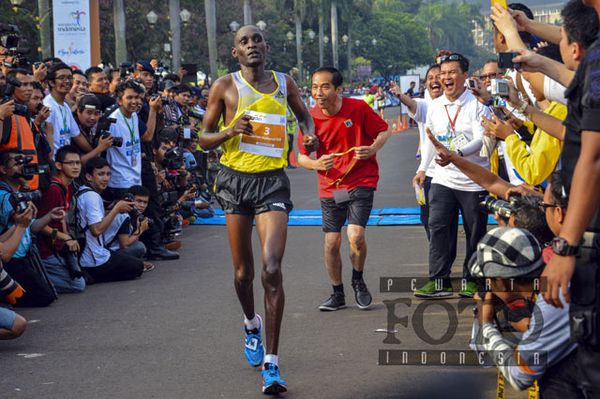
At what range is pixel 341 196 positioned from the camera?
915 centimetres

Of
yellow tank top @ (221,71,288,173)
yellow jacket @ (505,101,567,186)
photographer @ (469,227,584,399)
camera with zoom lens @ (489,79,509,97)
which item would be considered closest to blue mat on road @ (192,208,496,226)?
yellow tank top @ (221,71,288,173)

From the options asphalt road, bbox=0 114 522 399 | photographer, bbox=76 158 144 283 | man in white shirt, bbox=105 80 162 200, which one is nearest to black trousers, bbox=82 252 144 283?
photographer, bbox=76 158 144 283

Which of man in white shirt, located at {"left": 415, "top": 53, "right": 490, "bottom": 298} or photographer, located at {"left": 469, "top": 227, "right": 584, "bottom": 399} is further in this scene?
man in white shirt, located at {"left": 415, "top": 53, "right": 490, "bottom": 298}

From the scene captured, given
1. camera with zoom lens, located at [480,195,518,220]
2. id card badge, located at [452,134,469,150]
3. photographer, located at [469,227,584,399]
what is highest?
id card badge, located at [452,134,469,150]

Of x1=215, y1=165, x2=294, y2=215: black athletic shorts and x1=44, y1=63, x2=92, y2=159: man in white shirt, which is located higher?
x1=44, y1=63, x2=92, y2=159: man in white shirt

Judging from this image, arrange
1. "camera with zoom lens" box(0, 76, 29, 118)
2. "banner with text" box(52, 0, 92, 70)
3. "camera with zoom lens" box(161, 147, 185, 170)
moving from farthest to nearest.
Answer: "banner with text" box(52, 0, 92, 70), "camera with zoom lens" box(161, 147, 185, 170), "camera with zoom lens" box(0, 76, 29, 118)

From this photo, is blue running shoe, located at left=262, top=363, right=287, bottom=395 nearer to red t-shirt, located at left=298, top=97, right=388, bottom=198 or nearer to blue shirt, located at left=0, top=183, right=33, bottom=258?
red t-shirt, located at left=298, top=97, right=388, bottom=198

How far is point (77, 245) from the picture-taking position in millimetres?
10117

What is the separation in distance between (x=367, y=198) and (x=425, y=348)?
2.02 m

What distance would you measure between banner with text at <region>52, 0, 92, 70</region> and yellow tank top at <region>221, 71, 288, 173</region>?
14511 mm

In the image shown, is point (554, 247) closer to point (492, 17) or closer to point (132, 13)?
point (492, 17)

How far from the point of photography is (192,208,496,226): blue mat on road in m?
14.7

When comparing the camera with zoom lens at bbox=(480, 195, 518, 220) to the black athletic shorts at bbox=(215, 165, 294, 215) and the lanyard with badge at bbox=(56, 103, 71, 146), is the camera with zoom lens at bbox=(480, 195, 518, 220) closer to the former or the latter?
the black athletic shorts at bbox=(215, 165, 294, 215)

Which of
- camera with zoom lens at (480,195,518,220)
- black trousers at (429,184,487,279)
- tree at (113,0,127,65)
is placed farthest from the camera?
tree at (113,0,127,65)
